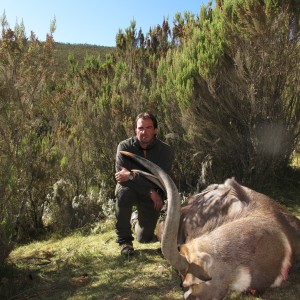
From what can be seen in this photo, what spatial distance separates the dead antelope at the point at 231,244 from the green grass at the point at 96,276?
0.99ft

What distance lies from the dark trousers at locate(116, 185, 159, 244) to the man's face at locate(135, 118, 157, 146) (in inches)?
Answer: 23.0

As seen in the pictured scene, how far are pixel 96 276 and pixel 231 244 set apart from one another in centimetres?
162

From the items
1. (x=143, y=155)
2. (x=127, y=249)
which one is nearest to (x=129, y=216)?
(x=127, y=249)

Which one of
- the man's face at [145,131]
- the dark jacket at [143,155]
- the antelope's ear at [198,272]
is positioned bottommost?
the antelope's ear at [198,272]

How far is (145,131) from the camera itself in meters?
4.34

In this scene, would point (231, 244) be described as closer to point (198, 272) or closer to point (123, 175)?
point (198, 272)

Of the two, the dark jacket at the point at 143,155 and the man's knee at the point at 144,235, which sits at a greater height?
the dark jacket at the point at 143,155

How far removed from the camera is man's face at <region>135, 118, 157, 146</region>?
14.1 ft

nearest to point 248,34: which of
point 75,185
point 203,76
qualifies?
point 203,76

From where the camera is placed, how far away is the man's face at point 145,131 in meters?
4.30

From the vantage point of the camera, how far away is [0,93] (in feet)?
12.6

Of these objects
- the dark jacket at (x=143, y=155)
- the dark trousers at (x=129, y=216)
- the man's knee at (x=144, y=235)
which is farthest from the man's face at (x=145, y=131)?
the man's knee at (x=144, y=235)

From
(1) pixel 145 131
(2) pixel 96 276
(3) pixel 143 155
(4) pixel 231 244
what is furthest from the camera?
(3) pixel 143 155

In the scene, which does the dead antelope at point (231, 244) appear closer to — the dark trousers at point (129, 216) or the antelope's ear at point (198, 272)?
the antelope's ear at point (198, 272)
